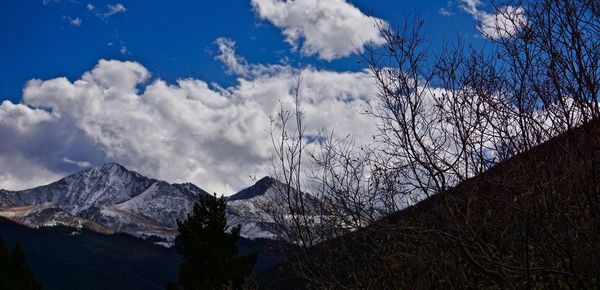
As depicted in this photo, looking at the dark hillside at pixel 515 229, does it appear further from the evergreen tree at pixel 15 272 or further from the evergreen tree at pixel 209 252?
the evergreen tree at pixel 15 272

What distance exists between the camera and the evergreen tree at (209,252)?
28203 mm

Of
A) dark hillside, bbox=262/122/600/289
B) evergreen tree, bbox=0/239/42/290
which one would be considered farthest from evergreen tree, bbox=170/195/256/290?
dark hillside, bbox=262/122/600/289

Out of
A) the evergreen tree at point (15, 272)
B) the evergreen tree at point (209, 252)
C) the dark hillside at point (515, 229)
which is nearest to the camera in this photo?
the dark hillside at point (515, 229)

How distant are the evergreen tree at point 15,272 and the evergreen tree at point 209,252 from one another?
27.6 ft

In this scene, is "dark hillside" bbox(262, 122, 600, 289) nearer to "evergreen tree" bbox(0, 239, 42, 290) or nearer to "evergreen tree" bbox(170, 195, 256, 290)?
"evergreen tree" bbox(170, 195, 256, 290)

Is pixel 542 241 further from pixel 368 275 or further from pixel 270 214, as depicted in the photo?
pixel 270 214

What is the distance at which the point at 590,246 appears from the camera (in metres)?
4.80

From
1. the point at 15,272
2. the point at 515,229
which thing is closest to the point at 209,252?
the point at 15,272

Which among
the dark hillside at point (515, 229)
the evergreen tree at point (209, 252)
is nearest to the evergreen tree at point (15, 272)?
the evergreen tree at point (209, 252)

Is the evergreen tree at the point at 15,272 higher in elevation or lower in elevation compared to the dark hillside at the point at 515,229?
higher

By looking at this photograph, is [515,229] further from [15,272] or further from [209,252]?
[15,272]

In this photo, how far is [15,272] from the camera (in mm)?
33344

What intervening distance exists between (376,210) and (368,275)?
0.97m

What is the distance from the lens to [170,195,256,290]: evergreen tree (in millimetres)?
28203
